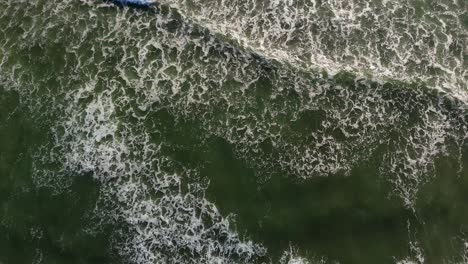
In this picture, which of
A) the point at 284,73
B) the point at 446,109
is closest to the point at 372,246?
the point at 446,109

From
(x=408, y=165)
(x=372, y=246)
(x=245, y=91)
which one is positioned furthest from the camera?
(x=245, y=91)

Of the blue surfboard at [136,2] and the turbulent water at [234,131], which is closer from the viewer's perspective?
the turbulent water at [234,131]

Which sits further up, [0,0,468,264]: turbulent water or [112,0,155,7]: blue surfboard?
[112,0,155,7]: blue surfboard

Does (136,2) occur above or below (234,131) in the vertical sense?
above

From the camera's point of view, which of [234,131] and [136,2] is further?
[136,2]

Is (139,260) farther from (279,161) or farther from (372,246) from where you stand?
(372,246)

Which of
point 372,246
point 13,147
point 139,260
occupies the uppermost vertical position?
point 13,147

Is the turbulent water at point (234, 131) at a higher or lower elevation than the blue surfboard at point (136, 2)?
lower

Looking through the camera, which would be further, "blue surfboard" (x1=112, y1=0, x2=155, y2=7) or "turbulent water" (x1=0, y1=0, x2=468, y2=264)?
"blue surfboard" (x1=112, y1=0, x2=155, y2=7)
